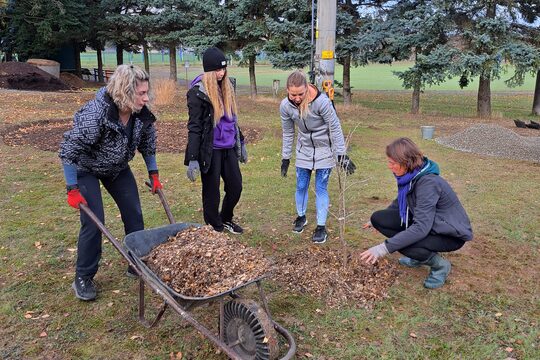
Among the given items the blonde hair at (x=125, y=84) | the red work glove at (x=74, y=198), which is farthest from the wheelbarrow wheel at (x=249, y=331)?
the blonde hair at (x=125, y=84)

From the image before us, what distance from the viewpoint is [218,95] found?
4.23 metres

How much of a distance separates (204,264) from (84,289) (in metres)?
1.24

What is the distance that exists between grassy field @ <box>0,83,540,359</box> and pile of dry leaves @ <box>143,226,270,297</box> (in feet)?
1.68

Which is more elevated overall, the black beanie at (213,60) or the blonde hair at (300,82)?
the black beanie at (213,60)

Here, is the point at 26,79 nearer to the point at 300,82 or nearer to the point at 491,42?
the point at 491,42

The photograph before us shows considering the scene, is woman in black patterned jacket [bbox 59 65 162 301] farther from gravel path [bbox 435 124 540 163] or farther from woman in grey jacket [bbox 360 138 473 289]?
gravel path [bbox 435 124 540 163]

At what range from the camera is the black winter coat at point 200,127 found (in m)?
4.19

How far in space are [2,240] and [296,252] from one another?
2832mm

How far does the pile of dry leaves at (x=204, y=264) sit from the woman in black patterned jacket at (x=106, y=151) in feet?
2.25

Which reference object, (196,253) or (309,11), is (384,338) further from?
(309,11)

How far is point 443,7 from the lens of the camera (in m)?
13.9

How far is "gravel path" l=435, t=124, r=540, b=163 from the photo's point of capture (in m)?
9.16

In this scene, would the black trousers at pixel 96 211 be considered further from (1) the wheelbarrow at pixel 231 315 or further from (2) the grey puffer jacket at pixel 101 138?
(1) the wheelbarrow at pixel 231 315

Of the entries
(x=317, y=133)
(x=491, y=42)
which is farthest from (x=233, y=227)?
(x=491, y=42)
